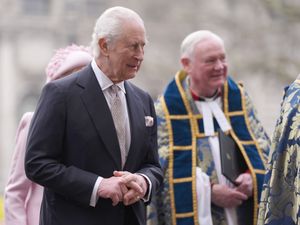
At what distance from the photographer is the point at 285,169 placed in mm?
4973

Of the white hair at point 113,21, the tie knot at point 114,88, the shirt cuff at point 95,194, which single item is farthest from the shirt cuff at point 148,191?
the white hair at point 113,21

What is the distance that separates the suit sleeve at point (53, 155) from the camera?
4711 mm

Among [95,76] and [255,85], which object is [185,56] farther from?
[255,85]

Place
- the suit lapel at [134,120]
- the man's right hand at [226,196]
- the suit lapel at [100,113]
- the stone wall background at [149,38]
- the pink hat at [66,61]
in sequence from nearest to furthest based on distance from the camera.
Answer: the suit lapel at [100,113], the suit lapel at [134,120], the pink hat at [66,61], the man's right hand at [226,196], the stone wall background at [149,38]

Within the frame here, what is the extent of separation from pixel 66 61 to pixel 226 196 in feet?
4.66

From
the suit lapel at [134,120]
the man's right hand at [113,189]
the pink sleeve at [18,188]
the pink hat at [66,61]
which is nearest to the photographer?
the man's right hand at [113,189]

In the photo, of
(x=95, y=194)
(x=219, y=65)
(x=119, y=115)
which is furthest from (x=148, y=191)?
(x=219, y=65)

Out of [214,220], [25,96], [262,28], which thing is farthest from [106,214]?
[25,96]

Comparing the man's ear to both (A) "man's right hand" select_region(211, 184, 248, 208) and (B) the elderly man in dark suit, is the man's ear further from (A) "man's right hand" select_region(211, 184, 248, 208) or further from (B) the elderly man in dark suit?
(A) "man's right hand" select_region(211, 184, 248, 208)

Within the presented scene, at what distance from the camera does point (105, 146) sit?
4.82m

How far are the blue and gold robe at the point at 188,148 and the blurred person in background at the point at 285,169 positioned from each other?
133 cm

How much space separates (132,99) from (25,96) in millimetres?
33150

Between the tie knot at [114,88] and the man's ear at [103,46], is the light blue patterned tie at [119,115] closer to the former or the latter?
the tie knot at [114,88]

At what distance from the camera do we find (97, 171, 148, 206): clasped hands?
15.3ft
